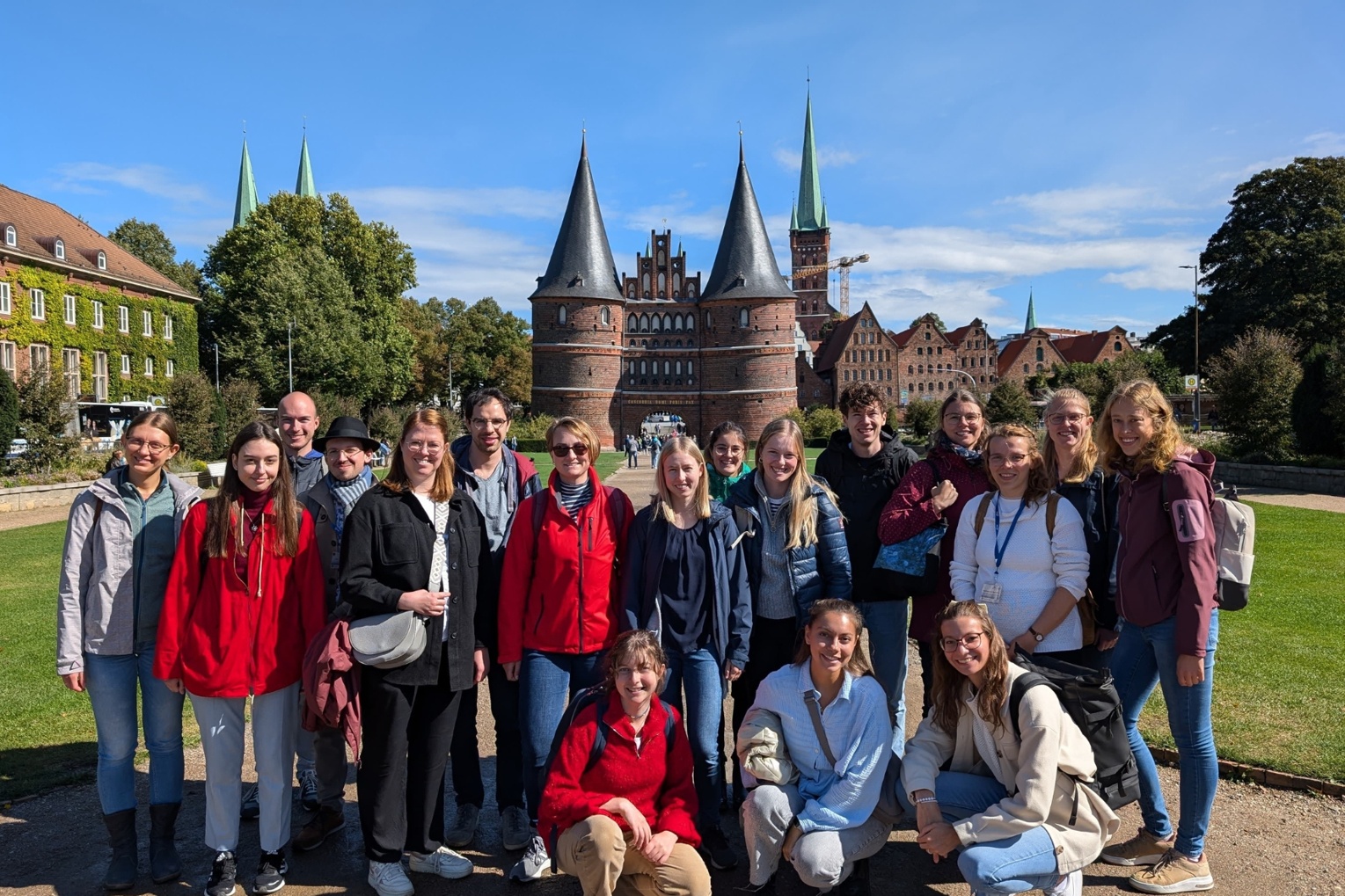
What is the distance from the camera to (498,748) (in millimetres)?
4449

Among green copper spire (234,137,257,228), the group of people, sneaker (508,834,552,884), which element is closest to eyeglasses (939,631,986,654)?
the group of people

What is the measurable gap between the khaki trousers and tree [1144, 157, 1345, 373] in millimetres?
41524

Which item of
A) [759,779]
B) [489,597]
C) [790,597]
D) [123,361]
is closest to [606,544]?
[489,597]

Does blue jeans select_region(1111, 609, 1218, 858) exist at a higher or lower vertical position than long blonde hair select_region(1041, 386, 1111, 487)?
lower

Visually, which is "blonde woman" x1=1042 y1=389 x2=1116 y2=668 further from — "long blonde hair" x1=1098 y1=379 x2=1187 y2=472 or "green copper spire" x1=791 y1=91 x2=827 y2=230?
"green copper spire" x1=791 y1=91 x2=827 y2=230

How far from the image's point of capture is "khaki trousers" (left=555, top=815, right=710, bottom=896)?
11.0 ft

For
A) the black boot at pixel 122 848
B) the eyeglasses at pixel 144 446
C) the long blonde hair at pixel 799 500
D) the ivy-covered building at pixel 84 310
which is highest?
the ivy-covered building at pixel 84 310

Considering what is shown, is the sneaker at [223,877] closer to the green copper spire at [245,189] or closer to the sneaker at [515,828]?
the sneaker at [515,828]

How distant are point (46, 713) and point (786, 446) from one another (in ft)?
18.3

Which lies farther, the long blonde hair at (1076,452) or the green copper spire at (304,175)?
the green copper spire at (304,175)

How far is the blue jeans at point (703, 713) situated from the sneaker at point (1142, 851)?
1753mm

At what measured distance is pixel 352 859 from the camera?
4.12m

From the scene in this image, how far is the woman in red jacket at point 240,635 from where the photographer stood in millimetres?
3771

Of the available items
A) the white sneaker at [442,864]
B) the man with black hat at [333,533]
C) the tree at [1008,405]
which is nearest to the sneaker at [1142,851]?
the white sneaker at [442,864]
